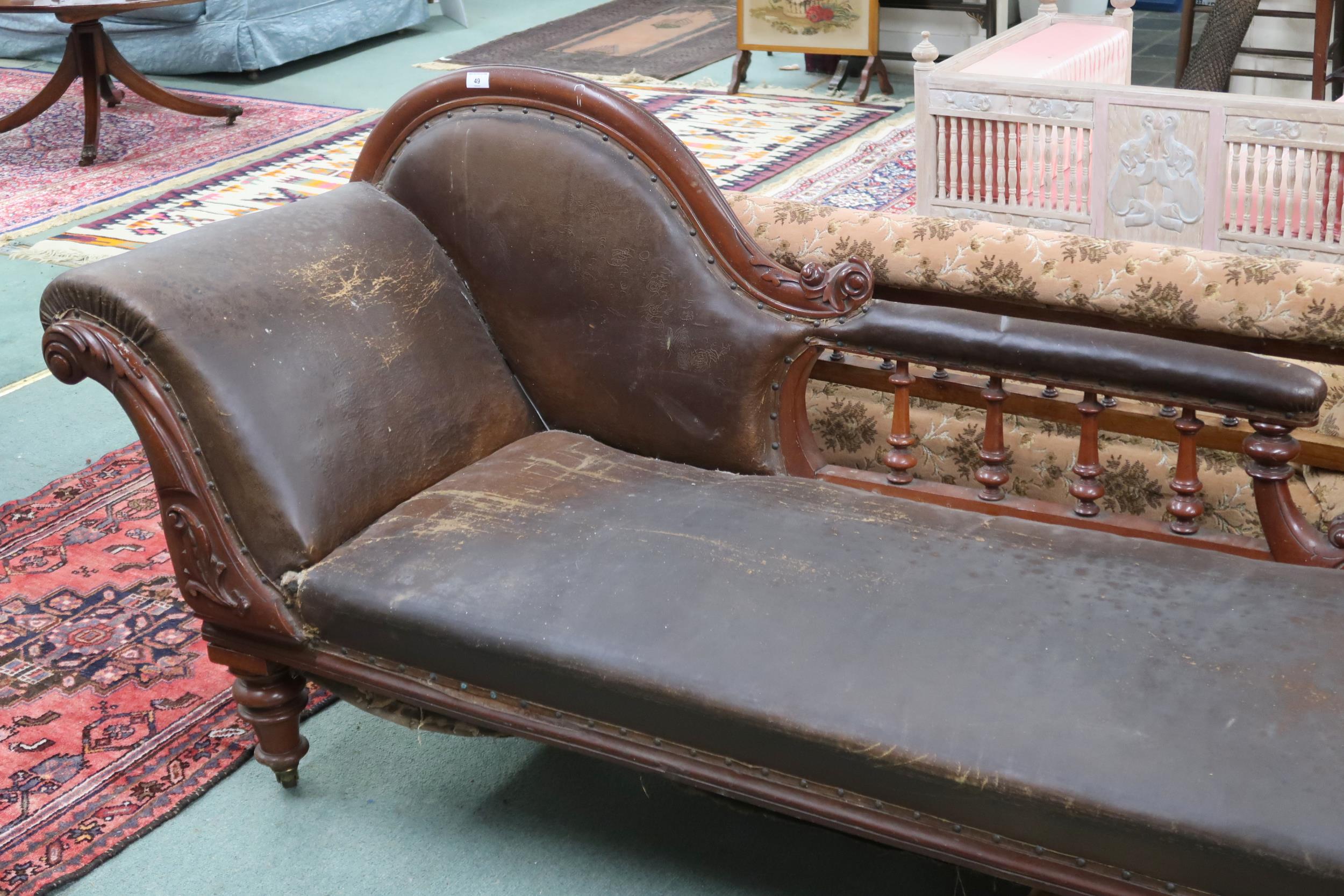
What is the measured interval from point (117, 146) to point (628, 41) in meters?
2.80

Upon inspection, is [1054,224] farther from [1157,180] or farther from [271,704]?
[271,704]

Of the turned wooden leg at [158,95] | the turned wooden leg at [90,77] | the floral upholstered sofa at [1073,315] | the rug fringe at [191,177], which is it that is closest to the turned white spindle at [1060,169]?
the floral upholstered sofa at [1073,315]

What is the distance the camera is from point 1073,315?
1.87 metres

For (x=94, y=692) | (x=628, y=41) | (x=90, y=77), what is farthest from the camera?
(x=628, y=41)

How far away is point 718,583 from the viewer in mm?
1601

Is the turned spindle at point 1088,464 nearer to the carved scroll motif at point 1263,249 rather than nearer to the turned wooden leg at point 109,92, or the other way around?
the carved scroll motif at point 1263,249

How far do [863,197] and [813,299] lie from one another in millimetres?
3041

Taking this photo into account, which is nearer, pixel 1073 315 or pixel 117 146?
pixel 1073 315

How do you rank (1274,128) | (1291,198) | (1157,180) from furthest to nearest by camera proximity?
(1157,180) → (1291,198) → (1274,128)

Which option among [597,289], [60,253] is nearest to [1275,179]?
[597,289]

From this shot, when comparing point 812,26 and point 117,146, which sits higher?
point 812,26

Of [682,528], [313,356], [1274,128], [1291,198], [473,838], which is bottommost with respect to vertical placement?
[473,838]

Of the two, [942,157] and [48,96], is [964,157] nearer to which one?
[942,157]

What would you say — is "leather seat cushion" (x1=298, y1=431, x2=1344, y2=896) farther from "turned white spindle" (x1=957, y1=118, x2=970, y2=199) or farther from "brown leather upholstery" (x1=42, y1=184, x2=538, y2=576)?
"turned white spindle" (x1=957, y1=118, x2=970, y2=199)
